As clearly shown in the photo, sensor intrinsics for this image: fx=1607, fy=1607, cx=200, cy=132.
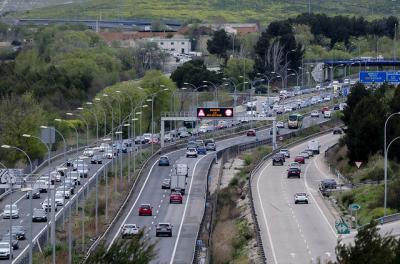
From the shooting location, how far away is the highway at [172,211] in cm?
6756

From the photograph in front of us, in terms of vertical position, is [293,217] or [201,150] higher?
[293,217]

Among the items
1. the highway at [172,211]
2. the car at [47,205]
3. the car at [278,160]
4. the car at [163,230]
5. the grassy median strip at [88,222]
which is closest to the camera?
the grassy median strip at [88,222]

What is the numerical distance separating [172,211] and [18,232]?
14250 mm

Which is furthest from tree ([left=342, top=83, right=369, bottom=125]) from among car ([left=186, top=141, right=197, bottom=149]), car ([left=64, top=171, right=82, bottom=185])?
car ([left=64, top=171, right=82, bottom=185])

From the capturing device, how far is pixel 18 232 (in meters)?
71.1

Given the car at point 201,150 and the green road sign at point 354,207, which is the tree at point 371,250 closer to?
the green road sign at point 354,207

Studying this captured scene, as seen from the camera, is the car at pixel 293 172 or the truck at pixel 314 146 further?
the truck at pixel 314 146

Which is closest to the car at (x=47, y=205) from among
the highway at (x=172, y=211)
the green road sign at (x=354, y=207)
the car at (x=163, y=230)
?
the highway at (x=172, y=211)

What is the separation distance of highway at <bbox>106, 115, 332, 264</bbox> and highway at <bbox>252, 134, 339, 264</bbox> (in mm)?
3212

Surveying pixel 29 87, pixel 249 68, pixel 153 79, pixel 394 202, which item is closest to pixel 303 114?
pixel 153 79

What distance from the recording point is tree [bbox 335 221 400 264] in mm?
43938

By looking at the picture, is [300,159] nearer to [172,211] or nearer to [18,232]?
[172,211]

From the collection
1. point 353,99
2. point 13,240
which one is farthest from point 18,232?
point 353,99

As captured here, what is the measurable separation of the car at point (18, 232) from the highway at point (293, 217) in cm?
1061
